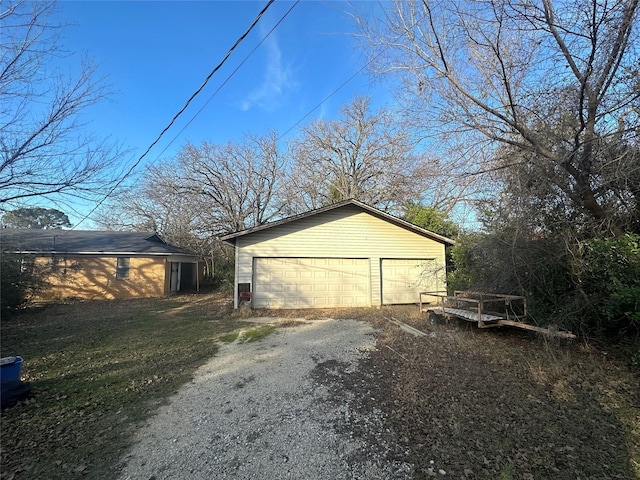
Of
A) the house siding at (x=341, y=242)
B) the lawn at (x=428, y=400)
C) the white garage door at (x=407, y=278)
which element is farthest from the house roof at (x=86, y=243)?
the white garage door at (x=407, y=278)

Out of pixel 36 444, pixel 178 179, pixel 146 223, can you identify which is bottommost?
pixel 36 444

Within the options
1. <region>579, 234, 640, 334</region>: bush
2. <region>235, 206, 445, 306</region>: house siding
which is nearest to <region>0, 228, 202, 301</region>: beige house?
<region>235, 206, 445, 306</region>: house siding

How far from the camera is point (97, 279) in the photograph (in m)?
16.9

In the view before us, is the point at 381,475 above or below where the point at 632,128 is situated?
below

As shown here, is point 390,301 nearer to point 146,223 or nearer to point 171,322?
point 171,322

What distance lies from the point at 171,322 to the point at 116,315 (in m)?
3.00

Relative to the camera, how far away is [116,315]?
37.5 feet

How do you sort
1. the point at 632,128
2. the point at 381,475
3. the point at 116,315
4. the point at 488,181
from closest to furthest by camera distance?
the point at 381,475
the point at 632,128
the point at 488,181
the point at 116,315

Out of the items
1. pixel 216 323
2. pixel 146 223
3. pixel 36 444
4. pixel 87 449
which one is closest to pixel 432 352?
pixel 87 449

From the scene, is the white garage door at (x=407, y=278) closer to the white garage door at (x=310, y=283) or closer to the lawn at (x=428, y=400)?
the white garage door at (x=310, y=283)

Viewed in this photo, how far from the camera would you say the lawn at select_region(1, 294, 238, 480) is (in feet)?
10.3

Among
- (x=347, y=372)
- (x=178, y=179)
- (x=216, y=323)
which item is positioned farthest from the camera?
(x=178, y=179)

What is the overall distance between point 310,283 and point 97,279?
12381mm

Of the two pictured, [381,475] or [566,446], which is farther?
[566,446]
